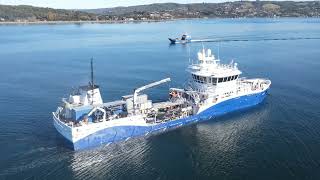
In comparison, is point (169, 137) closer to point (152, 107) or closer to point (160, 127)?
point (160, 127)

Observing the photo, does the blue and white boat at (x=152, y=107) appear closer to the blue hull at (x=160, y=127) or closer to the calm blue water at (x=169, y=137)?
the blue hull at (x=160, y=127)

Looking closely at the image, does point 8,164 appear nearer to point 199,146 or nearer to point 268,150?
point 199,146

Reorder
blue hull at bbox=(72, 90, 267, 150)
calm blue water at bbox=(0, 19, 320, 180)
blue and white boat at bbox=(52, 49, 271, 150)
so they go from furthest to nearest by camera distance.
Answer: blue and white boat at bbox=(52, 49, 271, 150), blue hull at bbox=(72, 90, 267, 150), calm blue water at bbox=(0, 19, 320, 180)

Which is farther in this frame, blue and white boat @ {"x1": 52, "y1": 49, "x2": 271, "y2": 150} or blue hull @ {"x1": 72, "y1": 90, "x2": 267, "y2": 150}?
blue and white boat @ {"x1": 52, "y1": 49, "x2": 271, "y2": 150}

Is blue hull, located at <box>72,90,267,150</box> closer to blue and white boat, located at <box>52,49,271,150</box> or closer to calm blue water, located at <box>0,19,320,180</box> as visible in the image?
blue and white boat, located at <box>52,49,271,150</box>

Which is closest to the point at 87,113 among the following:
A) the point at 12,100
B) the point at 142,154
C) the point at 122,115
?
the point at 122,115

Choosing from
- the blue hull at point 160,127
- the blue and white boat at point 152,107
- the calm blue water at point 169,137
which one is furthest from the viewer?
the blue and white boat at point 152,107

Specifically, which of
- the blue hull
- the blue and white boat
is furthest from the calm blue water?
the blue and white boat

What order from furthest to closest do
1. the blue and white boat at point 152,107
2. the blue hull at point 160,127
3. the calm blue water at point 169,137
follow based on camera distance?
the blue and white boat at point 152,107 → the blue hull at point 160,127 → the calm blue water at point 169,137

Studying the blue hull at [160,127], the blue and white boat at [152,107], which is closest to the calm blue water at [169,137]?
the blue hull at [160,127]

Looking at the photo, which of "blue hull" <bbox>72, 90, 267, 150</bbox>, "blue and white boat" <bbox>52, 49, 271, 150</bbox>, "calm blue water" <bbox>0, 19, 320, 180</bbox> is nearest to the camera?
"calm blue water" <bbox>0, 19, 320, 180</bbox>
